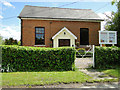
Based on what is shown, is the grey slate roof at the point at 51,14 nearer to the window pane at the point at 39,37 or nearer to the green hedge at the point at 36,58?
the window pane at the point at 39,37

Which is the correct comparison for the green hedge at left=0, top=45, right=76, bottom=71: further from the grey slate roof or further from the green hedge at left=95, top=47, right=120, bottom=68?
the grey slate roof

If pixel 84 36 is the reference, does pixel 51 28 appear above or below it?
above

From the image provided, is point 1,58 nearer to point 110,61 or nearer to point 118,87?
point 118,87

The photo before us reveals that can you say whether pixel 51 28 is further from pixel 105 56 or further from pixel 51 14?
pixel 105 56

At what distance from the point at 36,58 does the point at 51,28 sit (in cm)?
922

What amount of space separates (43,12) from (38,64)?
11.6 metres

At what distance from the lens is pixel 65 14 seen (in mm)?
16078

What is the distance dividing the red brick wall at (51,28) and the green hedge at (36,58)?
8.47 meters

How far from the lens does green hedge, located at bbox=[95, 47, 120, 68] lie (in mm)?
6871

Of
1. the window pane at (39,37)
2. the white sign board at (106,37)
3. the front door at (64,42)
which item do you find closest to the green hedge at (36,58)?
the white sign board at (106,37)

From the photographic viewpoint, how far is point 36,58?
609 centimetres

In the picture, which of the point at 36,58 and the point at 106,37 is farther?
the point at 106,37

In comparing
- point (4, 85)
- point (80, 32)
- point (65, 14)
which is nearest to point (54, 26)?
point (65, 14)

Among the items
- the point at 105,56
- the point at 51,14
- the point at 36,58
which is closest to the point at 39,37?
the point at 51,14
